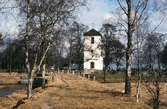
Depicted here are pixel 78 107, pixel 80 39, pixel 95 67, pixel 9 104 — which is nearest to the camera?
pixel 78 107

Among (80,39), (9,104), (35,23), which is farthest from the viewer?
(80,39)

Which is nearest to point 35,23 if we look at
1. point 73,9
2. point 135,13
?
point 73,9

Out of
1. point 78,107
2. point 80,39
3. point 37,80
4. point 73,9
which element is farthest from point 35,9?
point 80,39

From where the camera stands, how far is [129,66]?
73.8ft

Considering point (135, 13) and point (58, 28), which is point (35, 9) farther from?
point (135, 13)

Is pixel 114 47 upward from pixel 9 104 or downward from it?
upward

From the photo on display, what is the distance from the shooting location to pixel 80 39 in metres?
64.5

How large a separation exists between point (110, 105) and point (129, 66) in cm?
694

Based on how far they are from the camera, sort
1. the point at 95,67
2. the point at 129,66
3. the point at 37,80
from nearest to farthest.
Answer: the point at 129,66 < the point at 37,80 < the point at 95,67

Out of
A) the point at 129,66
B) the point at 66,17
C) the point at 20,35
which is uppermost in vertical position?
the point at 66,17

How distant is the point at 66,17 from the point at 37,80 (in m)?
24.7

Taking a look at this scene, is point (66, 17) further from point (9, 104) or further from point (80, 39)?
point (80, 39)

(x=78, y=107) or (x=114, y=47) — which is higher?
Answer: (x=114, y=47)

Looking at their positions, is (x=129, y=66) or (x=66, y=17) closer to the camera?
(x=66, y=17)
